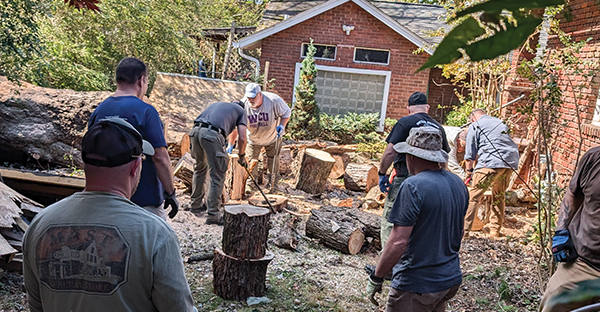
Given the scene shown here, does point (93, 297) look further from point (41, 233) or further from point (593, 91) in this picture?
point (593, 91)

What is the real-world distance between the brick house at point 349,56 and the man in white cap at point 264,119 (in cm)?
645

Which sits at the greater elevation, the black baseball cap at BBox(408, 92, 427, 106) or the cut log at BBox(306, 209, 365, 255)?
the black baseball cap at BBox(408, 92, 427, 106)

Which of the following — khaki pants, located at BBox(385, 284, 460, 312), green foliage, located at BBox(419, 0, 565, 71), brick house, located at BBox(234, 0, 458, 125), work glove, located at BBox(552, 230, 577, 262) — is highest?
brick house, located at BBox(234, 0, 458, 125)

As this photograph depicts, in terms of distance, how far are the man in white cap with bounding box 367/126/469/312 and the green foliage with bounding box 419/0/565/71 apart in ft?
8.37

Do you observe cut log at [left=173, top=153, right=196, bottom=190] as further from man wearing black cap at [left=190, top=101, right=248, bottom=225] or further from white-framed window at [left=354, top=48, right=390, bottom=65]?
white-framed window at [left=354, top=48, right=390, bottom=65]

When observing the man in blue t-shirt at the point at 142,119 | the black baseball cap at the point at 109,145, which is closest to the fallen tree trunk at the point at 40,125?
the man in blue t-shirt at the point at 142,119

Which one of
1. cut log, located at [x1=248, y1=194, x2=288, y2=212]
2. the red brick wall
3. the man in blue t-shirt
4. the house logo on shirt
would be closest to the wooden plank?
the man in blue t-shirt

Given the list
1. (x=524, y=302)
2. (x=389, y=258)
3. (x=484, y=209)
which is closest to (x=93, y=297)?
(x=389, y=258)

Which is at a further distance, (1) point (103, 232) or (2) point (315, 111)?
(2) point (315, 111)

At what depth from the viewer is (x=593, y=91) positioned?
7.42 metres

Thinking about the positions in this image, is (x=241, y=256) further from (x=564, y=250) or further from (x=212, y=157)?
(x=564, y=250)

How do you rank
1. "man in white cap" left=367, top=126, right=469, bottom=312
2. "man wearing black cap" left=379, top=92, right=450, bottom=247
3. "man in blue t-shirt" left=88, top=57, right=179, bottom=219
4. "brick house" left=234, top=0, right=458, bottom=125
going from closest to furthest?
"man in white cap" left=367, top=126, right=469, bottom=312 < "man in blue t-shirt" left=88, top=57, right=179, bottom=219 < "man wearing black cap" left=379, top=92, right=450, bottom=247 < "brick house" left=234, top=0, right=458, bottom=125

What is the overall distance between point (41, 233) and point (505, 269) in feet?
19.1

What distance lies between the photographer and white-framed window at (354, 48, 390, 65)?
52.3ft
